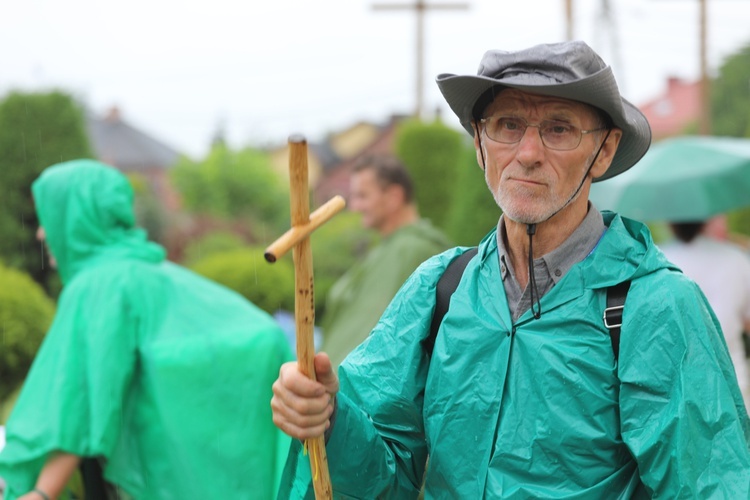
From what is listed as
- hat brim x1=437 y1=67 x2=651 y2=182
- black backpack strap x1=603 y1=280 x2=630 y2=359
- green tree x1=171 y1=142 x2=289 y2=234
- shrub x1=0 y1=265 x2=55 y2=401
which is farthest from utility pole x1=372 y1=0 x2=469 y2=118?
black backpack strap x1=603 y1=280 x2=630 y2=359

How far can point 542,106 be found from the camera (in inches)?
98.8

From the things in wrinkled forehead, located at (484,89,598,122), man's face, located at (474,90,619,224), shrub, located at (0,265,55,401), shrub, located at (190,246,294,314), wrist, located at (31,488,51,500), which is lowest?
shrub, located at (190,246,294,314)

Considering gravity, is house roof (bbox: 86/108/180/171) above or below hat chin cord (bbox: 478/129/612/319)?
below

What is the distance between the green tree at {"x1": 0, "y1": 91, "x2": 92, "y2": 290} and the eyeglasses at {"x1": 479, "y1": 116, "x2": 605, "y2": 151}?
A: 1146cm

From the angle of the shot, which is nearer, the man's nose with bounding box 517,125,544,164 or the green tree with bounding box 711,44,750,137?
the man's nose with bounding box 517,125,544,164

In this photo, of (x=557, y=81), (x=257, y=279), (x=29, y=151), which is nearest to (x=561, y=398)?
(x=557, y=81)

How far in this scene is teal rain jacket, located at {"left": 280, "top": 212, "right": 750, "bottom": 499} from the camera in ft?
7.41

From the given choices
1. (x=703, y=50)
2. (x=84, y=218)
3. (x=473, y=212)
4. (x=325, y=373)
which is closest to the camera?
(x=325, y=373)

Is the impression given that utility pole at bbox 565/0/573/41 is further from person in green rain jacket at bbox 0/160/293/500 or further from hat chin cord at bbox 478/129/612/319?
hat chin cord at bbox 478/129/612/319

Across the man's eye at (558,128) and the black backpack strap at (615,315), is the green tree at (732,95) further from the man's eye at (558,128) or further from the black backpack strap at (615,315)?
the black backpack strap at (615,315)

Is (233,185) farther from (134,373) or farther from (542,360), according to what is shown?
(542,360)

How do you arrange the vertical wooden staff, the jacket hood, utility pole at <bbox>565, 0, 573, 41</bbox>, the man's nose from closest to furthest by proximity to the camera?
the vertical wooden staff
the man's nose
the jacket hood
utility pole at <bbox>565, 0, 573, 41</bbox>

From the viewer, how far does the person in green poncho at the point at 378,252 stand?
552cm

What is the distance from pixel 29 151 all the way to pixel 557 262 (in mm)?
12710
